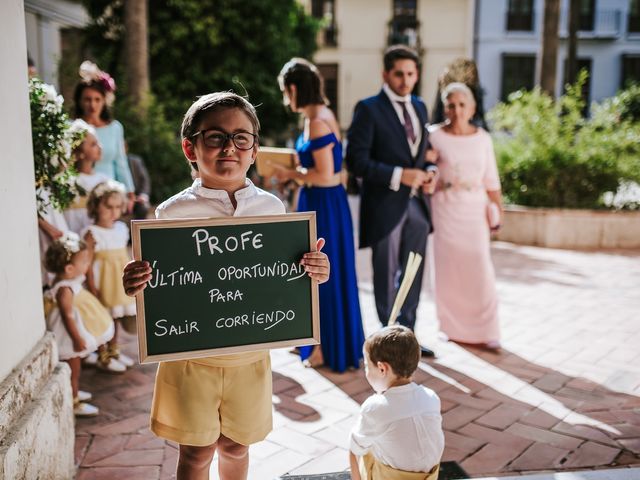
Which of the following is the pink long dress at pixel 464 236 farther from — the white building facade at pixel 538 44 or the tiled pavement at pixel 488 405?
the white building facade at pixel 538 44

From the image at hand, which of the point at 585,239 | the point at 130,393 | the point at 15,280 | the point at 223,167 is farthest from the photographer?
the point at 585,239

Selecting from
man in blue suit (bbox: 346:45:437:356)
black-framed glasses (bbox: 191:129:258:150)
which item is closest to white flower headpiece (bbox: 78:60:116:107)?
man in blue suit (bbox: 346:45:437:356)

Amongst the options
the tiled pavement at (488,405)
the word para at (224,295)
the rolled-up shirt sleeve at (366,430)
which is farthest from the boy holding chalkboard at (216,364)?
the tiled pavement at (488,405)

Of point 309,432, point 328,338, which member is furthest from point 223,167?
point 328,338

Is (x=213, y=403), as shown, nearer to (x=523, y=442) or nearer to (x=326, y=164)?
(x=523, y=442)

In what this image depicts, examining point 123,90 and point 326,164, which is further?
point 123,90

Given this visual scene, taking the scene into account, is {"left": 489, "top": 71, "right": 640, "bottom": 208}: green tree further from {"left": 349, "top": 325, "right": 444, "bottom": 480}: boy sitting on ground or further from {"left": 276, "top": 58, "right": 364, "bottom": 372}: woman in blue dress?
{"left": 349, "top": 325, "right": 444, "bottom": 480}: boy sitting on ground

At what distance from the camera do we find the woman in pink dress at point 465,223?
16.4 ft

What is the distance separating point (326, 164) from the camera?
4418mm

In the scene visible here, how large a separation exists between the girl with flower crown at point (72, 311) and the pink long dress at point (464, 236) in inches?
104

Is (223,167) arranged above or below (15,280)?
above

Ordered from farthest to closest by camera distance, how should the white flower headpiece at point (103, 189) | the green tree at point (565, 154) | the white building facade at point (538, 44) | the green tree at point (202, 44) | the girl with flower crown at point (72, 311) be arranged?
the white building facade at point (538, 44)
the green tree at point (202, 44)
the green tree at point (565, 154)
the white flower headpiece at point (103, 189)
the girl with flower crown at point (72, 311)

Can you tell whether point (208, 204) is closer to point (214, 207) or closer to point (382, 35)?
point (214, 207)

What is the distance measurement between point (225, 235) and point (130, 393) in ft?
7.49
